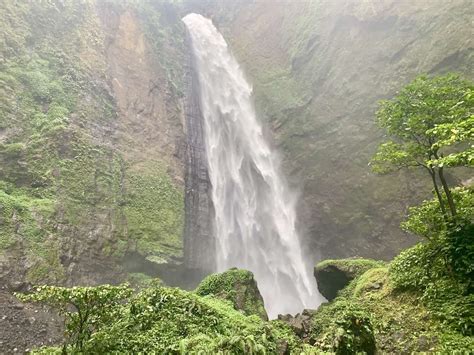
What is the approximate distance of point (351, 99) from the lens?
78.8 ft

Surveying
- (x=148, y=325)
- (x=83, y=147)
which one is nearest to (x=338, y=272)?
(x=148, y=325)

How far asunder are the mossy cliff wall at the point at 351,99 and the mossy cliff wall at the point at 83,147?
8788mm

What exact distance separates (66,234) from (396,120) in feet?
41.2

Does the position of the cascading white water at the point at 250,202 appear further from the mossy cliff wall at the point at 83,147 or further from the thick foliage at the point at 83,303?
the thick foliage at the point at 83,303

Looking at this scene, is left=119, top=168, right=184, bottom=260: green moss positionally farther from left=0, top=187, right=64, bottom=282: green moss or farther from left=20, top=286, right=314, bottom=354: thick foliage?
left=20, top=286, right=314, bottom=354: thick foliage

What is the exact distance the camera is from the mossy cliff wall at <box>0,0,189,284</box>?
1371cm

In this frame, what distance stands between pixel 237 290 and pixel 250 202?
11.8 m

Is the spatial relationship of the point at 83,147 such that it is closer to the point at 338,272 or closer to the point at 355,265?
the point at 338,272

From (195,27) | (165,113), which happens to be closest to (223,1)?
(195,27)

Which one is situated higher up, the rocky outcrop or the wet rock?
the rocky outcrop

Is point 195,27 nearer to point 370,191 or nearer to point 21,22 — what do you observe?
point 21,22

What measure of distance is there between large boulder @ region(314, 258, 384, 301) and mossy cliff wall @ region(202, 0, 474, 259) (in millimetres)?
6406

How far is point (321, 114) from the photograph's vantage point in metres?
25.3

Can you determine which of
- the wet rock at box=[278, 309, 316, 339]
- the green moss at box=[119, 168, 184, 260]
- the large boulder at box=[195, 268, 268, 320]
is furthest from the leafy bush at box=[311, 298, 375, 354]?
the green moss at box=[119, 168, 184, 260]
